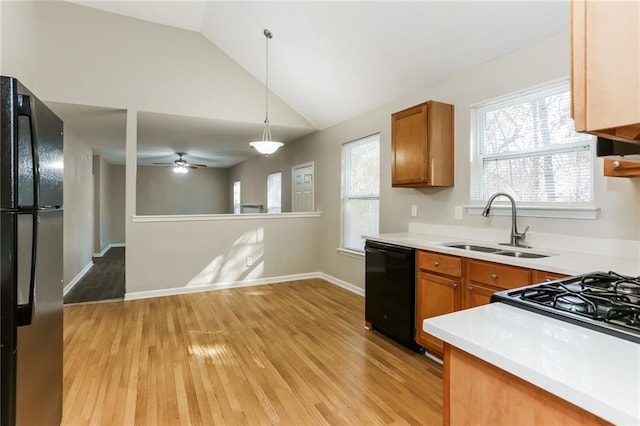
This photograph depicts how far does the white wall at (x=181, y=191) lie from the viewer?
10.4m

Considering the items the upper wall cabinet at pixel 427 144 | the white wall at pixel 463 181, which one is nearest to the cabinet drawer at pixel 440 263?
the white wall at pixel 463 181

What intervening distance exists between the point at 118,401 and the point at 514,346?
2378mm

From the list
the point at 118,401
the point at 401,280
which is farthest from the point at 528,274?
the point at 118,401

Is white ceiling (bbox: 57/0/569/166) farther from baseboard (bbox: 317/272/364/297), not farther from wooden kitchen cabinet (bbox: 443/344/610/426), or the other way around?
wooden kitchen cabinet (bbox: 443/344/610/426)

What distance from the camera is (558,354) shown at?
30.2 inches

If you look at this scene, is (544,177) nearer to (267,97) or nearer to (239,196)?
(267,97)

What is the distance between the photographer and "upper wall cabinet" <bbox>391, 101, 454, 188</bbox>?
10.1 ft

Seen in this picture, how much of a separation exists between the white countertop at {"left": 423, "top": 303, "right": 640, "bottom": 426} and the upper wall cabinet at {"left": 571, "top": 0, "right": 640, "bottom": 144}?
0.47 metres

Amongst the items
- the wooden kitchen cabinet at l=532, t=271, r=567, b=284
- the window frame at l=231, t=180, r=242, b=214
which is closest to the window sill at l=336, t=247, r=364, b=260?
the wooden kitchen cabinet at l=532, t=271, r=567, b=284

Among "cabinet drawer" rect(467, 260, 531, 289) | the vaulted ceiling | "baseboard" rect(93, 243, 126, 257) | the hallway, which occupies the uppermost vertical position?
the vaulted ceiling

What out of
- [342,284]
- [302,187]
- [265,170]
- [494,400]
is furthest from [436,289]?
[265,170]

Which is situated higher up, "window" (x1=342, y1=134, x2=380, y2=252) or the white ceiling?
the white ceiling

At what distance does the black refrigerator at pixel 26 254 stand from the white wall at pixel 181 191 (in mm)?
9428

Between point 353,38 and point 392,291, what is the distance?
249 cm
